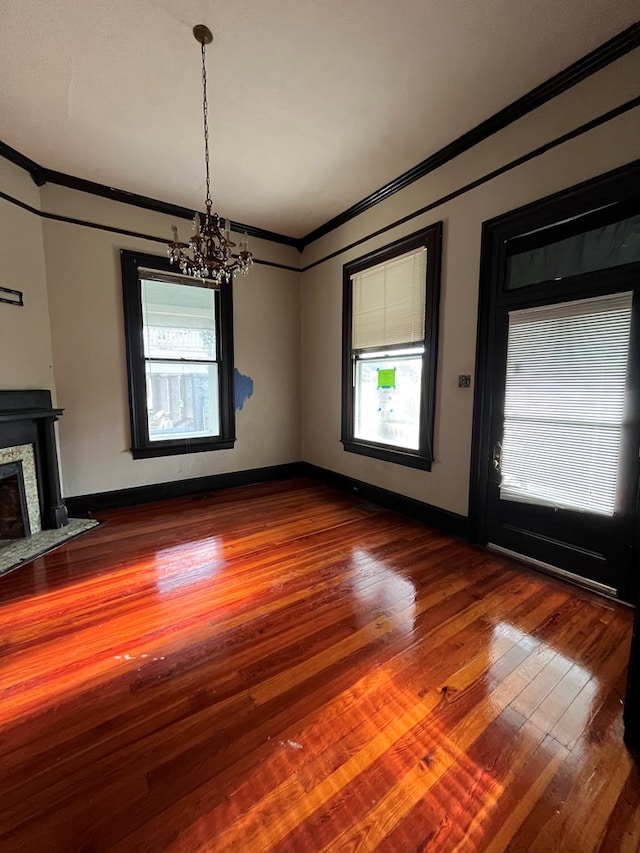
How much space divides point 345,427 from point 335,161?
102 inches

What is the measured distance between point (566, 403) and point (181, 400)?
373 centimetres

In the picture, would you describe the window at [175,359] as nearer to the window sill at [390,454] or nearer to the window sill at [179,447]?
the window sill at [179,447]

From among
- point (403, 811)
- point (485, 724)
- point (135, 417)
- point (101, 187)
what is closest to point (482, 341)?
point (485, 724)

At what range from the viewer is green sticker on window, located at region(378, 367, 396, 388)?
12.0 ft

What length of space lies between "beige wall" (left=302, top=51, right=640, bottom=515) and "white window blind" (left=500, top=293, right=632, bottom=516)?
0.38 metres

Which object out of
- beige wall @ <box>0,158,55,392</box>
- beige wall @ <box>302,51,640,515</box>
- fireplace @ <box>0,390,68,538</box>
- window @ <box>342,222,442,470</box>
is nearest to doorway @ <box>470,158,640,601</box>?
beige wall @ <box>302,51,640,515</box>

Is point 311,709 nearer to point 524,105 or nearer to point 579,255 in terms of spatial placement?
point 579,255

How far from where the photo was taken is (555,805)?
1119 mm

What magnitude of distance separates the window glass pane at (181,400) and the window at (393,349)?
164 cm

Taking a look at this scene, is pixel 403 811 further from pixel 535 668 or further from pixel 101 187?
pixel 101 187

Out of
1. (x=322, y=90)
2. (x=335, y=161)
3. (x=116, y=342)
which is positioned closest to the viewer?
(x=322, y=90)

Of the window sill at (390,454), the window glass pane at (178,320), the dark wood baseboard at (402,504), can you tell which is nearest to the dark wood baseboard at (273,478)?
the dark wood baseboard at (402,504)

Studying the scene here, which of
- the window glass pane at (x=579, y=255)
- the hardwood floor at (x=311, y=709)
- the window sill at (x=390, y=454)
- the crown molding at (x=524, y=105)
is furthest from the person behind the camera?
the window sill at (x=390, y=454)

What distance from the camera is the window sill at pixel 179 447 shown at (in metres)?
3.93
